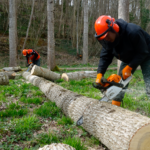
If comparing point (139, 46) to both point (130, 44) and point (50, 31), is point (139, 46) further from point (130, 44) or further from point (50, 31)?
point (50, 31)

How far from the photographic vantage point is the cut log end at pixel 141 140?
1528 millimetres

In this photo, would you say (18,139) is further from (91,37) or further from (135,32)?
(91,37)

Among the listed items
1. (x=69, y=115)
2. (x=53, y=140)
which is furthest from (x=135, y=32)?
(x=53, y=140)

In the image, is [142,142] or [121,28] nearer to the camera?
[142,142]

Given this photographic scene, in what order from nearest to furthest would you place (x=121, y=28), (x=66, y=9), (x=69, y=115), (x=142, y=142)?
(x=142, y=142), (x=121, y=28), (x=69, y=115), (x=66, y=9)

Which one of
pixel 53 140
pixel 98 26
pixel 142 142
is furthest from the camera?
pixel 98 26

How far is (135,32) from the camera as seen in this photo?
2559 millimetres

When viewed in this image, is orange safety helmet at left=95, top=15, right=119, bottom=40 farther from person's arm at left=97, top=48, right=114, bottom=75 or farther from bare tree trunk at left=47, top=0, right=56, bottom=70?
bare tree trunk at left=47, top=0, right=56, bottom=70

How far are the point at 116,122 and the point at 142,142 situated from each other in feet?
1.45

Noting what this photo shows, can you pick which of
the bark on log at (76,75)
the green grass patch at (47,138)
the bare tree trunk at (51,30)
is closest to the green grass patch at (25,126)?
the green grass patch at (47,138)

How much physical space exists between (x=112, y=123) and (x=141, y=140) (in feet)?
1.53

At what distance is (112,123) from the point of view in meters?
1.97

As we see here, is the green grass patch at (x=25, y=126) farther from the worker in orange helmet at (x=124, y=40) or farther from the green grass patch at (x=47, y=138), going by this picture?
the worker in orange helmet at (x=124, y=40)

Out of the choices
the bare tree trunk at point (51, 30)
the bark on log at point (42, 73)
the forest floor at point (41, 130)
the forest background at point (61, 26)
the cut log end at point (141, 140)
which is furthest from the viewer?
the forest background at point (61, 26)
